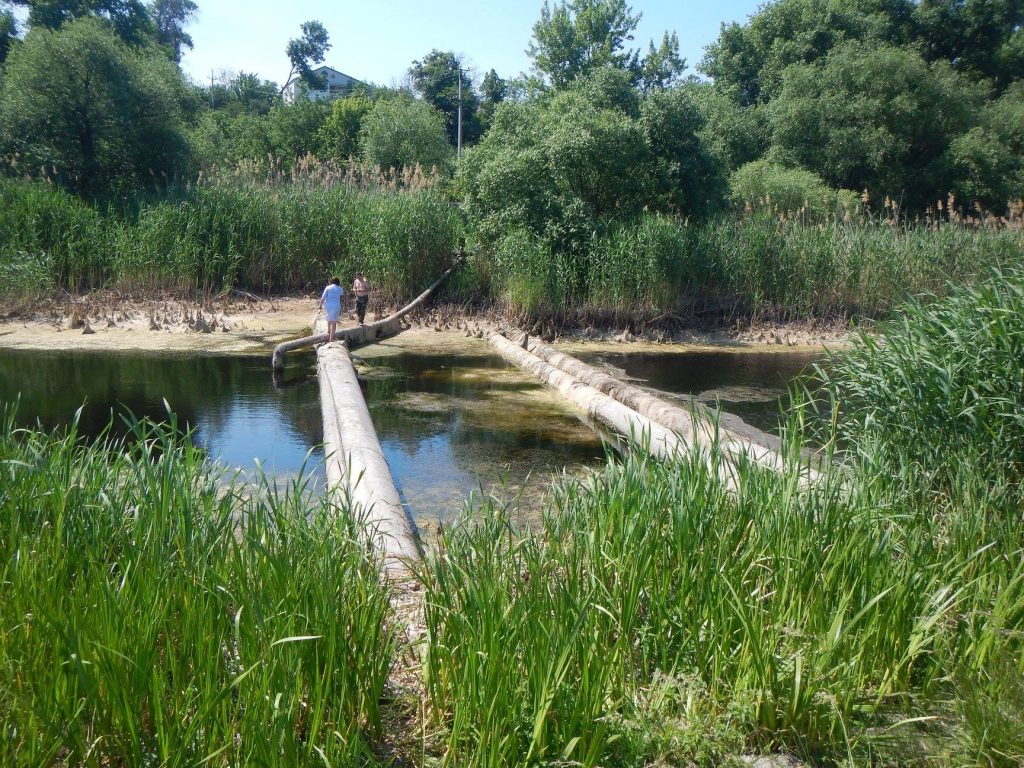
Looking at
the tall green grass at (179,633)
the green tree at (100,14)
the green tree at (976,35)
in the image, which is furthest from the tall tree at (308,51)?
the tall green grass at (179,633)

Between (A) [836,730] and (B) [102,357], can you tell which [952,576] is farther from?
(B) [102,357]

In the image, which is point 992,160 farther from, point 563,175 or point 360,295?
point 360,295

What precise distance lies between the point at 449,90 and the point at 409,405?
44026mm

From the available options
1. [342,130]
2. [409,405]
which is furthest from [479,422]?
[342,130]

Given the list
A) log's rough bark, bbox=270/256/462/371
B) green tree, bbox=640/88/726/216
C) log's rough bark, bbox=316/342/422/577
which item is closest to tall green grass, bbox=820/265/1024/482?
log's rough bark, bbox=316/342/422/577

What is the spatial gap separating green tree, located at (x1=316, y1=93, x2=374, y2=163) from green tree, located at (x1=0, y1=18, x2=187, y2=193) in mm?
16298

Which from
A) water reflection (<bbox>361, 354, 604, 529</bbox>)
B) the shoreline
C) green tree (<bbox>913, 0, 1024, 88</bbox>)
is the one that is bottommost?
water reflection (<bbox>361, 354, 604, 529</bbox>)

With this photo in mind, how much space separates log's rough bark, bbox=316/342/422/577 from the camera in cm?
443

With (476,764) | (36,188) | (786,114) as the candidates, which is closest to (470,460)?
(476,764)

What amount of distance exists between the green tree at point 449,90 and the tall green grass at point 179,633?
Answer: 48.2 m

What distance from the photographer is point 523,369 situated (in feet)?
43.0

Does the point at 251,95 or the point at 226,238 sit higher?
the point at 251,95

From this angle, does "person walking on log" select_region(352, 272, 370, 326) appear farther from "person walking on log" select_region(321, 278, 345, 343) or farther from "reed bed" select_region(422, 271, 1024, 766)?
"reed bed" select_region(422, 271, 1024, 766)

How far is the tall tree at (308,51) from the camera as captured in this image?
71375mm
